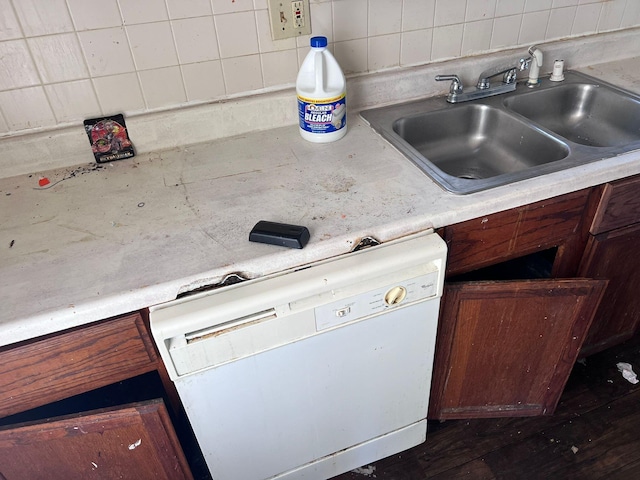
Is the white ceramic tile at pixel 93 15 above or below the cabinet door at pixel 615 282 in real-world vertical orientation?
above

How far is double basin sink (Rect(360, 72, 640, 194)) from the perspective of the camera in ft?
4.49

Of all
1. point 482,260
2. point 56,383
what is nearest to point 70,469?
point 56,383

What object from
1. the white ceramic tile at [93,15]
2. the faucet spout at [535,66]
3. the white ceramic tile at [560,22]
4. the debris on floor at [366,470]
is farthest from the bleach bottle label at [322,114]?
the debris on floor at [366,470]

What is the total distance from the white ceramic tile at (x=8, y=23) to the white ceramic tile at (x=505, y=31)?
4.16 feet

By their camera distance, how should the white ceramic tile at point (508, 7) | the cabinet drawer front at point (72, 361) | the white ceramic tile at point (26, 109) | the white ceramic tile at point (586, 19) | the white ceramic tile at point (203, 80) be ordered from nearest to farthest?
the cabinet drawer front at point (72, 361) → the white ceramic tile at point (26, 109) → the white ceramic tile at point (203, 80) → the white ceramic tile at point (508, 7) → the white ceramic tile at point (586, 19)

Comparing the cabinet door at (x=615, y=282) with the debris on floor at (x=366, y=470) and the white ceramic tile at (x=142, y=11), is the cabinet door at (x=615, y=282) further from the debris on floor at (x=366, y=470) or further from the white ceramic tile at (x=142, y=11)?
the white ceramic tile at (x=142, y=11)

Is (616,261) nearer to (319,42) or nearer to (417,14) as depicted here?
(417,14)

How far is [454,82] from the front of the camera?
1.44 m

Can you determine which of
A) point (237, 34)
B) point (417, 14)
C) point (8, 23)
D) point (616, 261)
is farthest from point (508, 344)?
point (8, 23)

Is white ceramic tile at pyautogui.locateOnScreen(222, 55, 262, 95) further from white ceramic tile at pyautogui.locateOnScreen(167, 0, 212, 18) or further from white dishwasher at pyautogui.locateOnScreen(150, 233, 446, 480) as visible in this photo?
white dishwasher at pyautogui.locateOnScreen(150, 233, 446, 480)

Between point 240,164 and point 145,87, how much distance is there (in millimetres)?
307

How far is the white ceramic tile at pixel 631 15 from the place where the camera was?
1.61 m

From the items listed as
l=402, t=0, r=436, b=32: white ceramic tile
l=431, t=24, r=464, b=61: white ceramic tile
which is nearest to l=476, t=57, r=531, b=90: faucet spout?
l=431, t=24, r=464, b=61: white ceramic tile

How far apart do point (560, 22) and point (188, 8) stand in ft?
3.78
